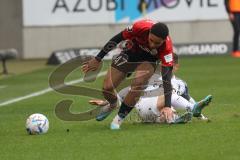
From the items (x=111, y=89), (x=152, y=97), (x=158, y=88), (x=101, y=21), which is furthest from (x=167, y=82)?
(x=101, y=21)

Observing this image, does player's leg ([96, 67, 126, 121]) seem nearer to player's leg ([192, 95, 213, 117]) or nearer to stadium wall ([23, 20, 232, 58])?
player's leg ([192, 95, 213, 117])

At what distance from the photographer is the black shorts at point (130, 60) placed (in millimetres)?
12250

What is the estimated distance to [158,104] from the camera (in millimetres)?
12164

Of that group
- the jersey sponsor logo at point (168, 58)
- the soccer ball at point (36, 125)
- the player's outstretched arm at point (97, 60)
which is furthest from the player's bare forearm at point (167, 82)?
the soccer ball at point (36, 125)

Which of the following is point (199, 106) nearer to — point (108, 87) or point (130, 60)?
point (130, 60)

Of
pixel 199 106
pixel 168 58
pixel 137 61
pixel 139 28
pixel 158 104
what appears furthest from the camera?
pixel 137 61

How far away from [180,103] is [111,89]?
105 centimetres

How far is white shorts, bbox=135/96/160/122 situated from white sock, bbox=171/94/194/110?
0.85ft

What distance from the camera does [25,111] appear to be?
49.3 feet

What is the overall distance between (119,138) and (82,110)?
3971 mm

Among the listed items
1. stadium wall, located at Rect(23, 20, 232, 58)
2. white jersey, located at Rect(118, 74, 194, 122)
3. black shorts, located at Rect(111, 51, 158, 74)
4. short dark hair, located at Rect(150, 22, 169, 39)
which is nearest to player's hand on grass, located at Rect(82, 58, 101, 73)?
black shorts, located at Rect(111, 51, 158, 74)

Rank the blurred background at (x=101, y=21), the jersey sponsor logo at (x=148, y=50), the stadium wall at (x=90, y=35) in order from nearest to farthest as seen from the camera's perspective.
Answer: the jersey sponsor logo at (x=148, y=50)
the blurred background at (x=101, y=21)
the stadium wall at (x=90, y=35)

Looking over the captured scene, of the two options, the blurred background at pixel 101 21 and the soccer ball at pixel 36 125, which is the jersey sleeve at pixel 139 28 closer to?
the soccer ball at pixel 36 125

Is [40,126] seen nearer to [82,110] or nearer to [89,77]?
[82,110]
